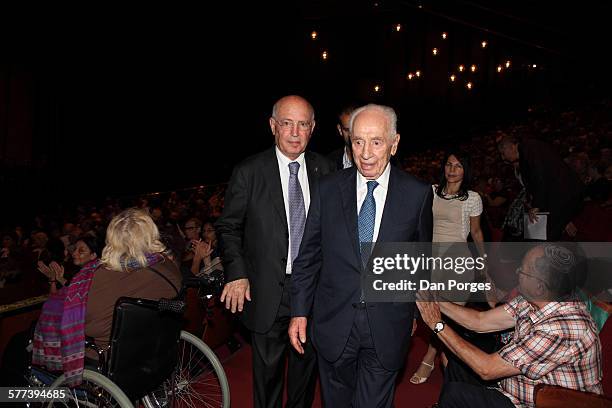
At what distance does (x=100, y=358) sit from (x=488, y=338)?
167cm

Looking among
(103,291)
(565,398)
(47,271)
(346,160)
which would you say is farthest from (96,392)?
(47,271)

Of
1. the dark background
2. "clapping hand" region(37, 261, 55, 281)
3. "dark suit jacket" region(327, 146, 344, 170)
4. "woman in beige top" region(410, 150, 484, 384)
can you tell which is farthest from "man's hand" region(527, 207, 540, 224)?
the dark background

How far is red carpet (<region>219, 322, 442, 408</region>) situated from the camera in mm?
2893

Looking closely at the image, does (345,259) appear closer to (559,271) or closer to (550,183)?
(559,271)

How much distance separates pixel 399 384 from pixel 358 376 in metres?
1.34

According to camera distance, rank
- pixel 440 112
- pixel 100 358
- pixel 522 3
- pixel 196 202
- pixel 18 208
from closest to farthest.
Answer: pixel 100 358
pixel 196 202
pixel 522 3
pixel 18 208
pixel 440 112

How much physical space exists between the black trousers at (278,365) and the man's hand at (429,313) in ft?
→ 2.04

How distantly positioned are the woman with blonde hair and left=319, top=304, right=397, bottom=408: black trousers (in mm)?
738

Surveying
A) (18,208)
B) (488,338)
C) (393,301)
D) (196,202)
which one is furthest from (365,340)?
(18,208)

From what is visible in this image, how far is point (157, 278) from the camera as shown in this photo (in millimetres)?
2070

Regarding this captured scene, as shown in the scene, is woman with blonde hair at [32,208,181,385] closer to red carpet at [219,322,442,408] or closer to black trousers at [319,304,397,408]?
black trousers at [319,304,397,408]

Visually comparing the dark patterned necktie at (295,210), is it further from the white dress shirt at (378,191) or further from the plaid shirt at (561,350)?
the plaid shirt at (561,350)

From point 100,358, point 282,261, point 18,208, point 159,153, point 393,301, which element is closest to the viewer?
point 393,301

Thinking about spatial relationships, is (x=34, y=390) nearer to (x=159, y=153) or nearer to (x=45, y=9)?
(x=45, y=9)
